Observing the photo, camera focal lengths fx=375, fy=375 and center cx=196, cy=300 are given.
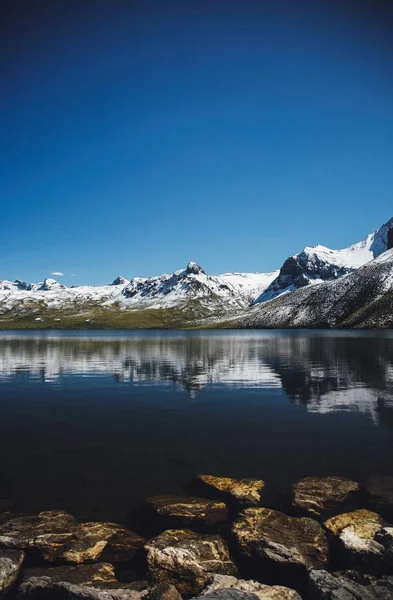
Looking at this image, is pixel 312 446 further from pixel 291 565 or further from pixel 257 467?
pixel 291 565

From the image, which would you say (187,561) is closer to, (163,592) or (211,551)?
(211,551)

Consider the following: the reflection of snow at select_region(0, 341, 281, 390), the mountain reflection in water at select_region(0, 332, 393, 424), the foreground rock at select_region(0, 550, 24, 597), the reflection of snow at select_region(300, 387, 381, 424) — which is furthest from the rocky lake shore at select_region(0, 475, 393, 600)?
the reflection of snow at select_region(0, 341, 281, 390)

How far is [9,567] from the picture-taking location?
1419 cm

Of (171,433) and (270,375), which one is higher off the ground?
(171,433)

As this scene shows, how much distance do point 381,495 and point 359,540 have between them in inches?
224

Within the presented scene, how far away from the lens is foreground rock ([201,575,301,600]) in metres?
12.5

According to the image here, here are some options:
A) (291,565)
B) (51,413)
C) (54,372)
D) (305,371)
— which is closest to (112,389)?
(51,413)

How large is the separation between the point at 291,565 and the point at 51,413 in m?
31.6

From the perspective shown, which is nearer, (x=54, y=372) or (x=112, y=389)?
(x=112, y=389)

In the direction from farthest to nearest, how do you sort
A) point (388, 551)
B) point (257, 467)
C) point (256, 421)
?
1. point (256, 421)
2. point (257, 467)
3. point (388, 551)

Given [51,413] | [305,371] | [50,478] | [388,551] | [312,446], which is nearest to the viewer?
[388,551]

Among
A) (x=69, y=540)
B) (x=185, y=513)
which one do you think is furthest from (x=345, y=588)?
(x=69, y=540)

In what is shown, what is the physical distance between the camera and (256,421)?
118 feet

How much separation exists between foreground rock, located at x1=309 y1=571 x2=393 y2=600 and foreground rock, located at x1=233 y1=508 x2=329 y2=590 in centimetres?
133
